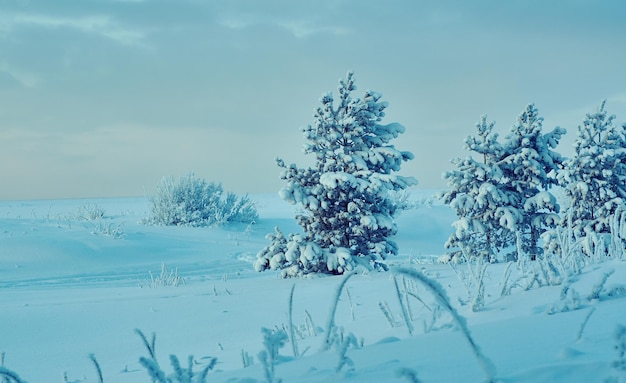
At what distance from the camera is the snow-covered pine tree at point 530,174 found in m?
15.7

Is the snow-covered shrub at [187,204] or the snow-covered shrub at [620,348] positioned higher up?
the snow-covered shrub at [187,204]

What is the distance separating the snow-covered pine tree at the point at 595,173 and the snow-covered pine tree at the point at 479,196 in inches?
79.2

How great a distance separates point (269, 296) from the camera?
26.9ft

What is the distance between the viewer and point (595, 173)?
16234 mm

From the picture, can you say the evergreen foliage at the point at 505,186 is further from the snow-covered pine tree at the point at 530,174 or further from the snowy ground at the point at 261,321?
the snowy ground at the point at 261,321

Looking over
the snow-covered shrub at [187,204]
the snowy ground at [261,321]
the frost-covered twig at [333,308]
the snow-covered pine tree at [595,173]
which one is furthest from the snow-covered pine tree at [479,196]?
the frost-covered twig at [333,308]

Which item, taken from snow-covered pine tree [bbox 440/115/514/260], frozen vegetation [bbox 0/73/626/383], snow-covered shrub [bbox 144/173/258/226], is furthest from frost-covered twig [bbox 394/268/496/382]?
snow-covered shrub [bbox 144/173/258/226]

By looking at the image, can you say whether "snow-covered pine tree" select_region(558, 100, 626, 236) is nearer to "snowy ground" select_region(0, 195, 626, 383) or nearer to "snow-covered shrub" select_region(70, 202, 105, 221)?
"snowy ground" select_region(0, 195, 626, 383)

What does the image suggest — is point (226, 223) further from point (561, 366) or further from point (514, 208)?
point (561, 366)

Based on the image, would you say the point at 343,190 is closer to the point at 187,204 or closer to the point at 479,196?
the point at 479,196

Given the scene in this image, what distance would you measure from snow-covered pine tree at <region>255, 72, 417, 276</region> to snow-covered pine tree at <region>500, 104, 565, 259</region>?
424 cm

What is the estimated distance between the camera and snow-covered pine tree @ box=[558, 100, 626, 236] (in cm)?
1602

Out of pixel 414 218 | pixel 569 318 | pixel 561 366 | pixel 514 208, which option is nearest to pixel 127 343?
pixel 569 318

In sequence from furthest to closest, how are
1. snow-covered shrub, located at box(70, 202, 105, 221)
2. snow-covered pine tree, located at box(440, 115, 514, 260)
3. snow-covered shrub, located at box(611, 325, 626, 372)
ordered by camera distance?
snow-covered shrub, located at box(70, 202, 105, 221), snow-covered pine tree, located at box(440, 115, 514, 260), snow-covered shrub, located at box(611, 325, 626, 372)
